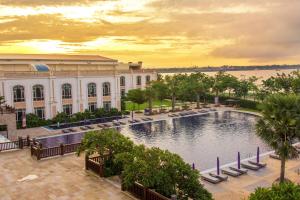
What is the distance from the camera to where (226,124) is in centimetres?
4659

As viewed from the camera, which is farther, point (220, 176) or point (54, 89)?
point (54, 89)

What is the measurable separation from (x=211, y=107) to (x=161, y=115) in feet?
45.4

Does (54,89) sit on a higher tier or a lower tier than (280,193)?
higher

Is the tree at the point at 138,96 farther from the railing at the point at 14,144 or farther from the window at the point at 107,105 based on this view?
the railing at the point at 14,144

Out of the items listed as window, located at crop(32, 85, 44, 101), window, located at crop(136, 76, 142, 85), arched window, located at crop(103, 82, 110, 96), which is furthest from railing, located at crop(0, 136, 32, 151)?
window, located at crop(136, 76, 142, 85)

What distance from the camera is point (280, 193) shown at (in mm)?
11148

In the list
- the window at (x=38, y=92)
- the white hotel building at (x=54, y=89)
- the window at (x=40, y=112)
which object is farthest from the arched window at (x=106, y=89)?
the window at (x=40, y=112)

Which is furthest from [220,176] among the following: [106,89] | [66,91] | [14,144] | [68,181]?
[106,89]

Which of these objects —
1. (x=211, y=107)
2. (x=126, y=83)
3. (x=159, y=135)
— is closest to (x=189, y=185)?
(x=159, y=135)

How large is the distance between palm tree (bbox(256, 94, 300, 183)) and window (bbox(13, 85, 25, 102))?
35839 mm

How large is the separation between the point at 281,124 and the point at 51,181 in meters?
15.7

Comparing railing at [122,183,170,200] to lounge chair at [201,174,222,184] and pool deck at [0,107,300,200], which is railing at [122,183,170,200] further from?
lounge chair at [201,174,222,184]

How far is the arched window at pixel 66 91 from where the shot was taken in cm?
4956

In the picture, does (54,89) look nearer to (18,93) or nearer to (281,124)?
(18,93)
